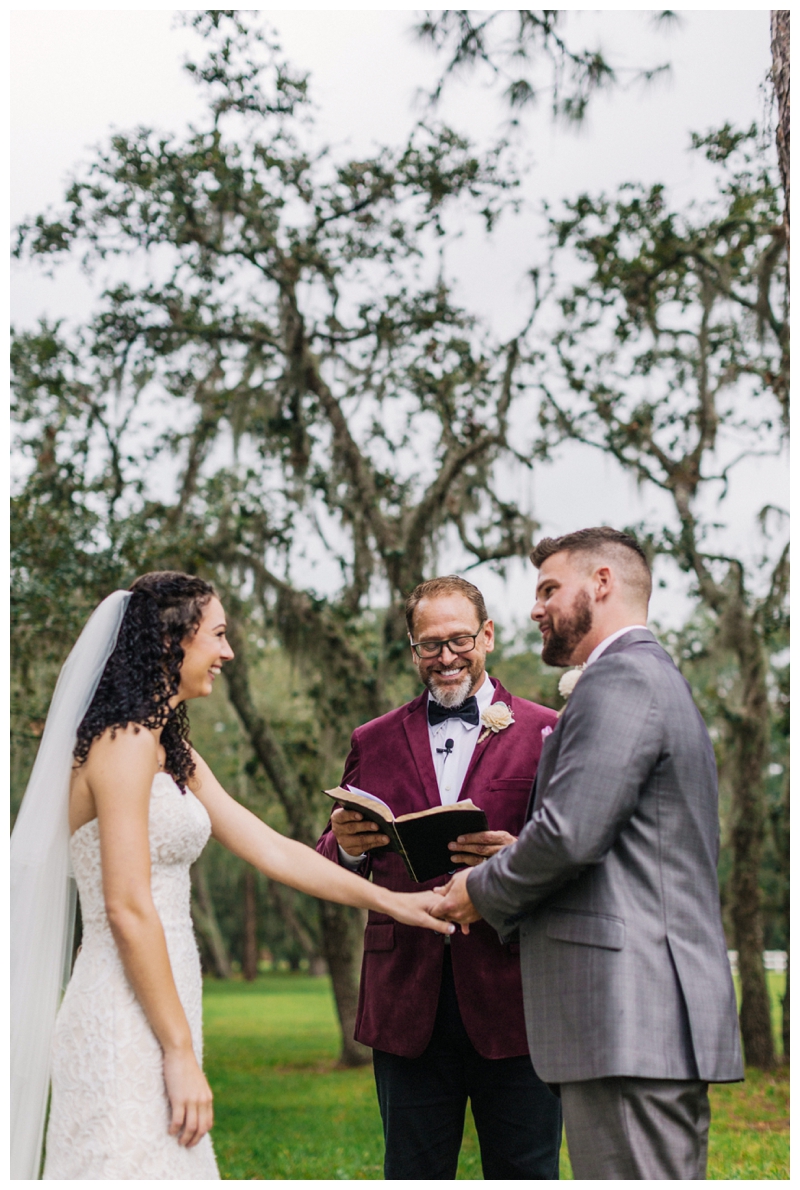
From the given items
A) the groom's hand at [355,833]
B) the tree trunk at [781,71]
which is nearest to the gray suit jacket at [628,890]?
the groom's hand at [355,833]

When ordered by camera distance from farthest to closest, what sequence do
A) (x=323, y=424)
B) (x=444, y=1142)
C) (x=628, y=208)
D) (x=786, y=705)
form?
(x=786, y=705) < (x=323, y=424) < (x=628, y=208) < (x=444, y=1142)

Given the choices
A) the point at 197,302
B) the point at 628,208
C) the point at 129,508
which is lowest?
the point at 129,508

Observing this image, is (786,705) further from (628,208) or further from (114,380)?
(114,380)

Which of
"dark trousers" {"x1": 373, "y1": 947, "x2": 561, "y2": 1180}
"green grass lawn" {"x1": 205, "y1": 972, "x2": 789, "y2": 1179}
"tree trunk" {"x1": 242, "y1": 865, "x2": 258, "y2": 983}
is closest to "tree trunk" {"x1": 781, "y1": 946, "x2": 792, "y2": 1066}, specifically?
"green grass lawn" {"x1": 205, "y1": 972, "x2": 789, "y2": 1179}

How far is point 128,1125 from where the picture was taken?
236 cm

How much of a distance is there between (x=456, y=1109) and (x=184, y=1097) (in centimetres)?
104

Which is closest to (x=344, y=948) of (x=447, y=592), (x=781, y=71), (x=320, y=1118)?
(x=320, y=1118)

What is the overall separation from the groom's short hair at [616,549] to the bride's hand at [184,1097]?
5.24 feet

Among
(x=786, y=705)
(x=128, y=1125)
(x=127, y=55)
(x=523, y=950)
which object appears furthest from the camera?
(x=786, y=705)

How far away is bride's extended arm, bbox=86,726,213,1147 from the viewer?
93.4 inches

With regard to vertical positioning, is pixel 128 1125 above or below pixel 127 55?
below

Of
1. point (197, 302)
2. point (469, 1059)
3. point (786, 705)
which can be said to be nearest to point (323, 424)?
point (197, 302)

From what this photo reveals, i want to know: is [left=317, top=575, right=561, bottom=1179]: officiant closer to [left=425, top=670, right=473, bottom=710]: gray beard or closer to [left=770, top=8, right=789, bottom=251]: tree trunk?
[left=425, top=670, right=473, bottom=710]: gray beard

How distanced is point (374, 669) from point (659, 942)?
23.3ft
